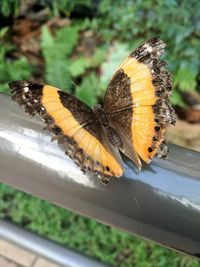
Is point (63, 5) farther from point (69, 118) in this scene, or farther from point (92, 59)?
point (69, 118)

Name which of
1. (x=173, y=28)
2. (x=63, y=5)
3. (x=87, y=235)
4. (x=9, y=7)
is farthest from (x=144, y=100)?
(x=9, y=7)

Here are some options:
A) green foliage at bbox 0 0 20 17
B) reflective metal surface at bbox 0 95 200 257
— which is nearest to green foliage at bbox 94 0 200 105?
green foliage at bbox 0 0 20 17

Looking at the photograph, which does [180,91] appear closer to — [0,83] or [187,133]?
[187,133]

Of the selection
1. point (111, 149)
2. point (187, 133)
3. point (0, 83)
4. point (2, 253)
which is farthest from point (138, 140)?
point (0, 83)

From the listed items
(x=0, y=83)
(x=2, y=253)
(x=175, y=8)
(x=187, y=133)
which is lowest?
(x=2, y=253)

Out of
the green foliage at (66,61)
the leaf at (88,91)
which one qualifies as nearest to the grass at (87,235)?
the leaf at (88,91)

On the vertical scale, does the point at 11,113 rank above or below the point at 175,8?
above

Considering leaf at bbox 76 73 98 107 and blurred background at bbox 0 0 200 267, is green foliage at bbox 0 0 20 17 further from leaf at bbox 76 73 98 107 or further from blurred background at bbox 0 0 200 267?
leaf at bbox 76 73 98 107

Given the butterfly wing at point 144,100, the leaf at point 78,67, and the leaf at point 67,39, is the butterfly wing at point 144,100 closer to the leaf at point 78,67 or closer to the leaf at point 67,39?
the leaf at point 78,67
